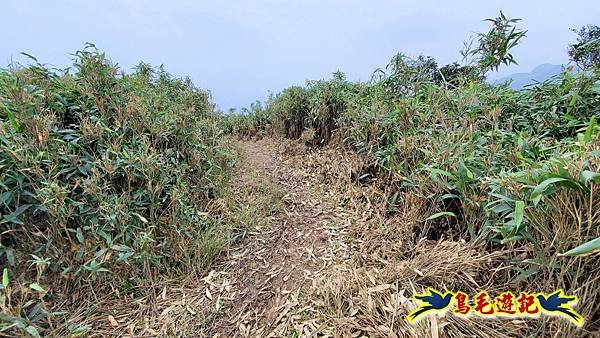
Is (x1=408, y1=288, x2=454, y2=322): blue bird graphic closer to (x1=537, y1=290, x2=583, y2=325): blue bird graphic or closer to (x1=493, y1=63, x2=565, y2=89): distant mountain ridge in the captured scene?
(x1=537, y1=290, x2=583, y2=325): blue bird graphic

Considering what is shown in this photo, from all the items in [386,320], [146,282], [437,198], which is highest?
[437,198]

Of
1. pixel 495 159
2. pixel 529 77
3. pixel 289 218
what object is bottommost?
pixel 289 218

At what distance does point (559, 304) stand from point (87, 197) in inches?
82.2

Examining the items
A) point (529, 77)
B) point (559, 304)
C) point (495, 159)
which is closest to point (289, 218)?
point (495, 159)

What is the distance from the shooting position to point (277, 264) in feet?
5.57

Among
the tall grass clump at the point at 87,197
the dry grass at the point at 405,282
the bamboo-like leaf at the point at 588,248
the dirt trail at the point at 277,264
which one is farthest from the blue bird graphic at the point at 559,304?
the tall grass clump at the point at 87,197

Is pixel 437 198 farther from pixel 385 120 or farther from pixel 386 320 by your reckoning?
pixel 385 120

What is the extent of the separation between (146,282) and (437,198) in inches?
65.8

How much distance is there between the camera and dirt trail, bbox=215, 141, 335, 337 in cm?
135

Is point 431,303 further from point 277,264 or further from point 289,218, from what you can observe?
point 289,218

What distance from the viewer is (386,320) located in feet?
3.67

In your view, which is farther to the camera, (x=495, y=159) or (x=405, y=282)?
(x=495, y=159)

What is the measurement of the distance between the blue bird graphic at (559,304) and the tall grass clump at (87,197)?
160cm

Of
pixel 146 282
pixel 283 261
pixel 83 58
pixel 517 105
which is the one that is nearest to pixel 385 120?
pixel 517 105
